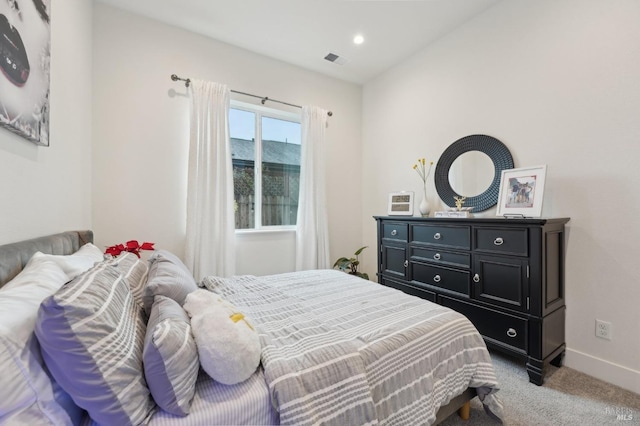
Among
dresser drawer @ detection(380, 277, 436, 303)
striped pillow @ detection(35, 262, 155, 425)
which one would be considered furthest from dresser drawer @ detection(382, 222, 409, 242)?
striped pillow @ detection(35, 262, 155, 425)

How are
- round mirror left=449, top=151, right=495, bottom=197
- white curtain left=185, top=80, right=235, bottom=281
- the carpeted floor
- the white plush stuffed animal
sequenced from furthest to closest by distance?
white curtain left=185, top=80, right=235, bottom=281
round mirror left=449, top=151, right=495, bottom=197
the carpeted floor
the white plush stuffed animal

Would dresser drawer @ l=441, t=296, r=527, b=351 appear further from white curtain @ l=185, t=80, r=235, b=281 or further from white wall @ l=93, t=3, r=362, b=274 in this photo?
white curtain @ l=185, t=80, r=235, b=281

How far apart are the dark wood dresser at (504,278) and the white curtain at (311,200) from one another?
130 centimetres

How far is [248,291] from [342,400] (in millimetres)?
1055

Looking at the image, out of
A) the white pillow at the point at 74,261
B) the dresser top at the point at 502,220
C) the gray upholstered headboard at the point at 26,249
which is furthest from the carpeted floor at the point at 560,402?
the gray upholstered headboard at the point at 26,249

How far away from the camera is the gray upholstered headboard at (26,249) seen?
98cm

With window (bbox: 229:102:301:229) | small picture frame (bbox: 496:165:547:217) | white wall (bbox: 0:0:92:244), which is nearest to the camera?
white wall (bbox: 0:0:92:244)

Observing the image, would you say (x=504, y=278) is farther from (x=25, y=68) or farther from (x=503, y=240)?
(x=25, y=68)

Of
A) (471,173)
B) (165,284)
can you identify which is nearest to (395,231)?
(471,173)

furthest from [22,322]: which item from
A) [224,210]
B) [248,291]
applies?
[224,210]

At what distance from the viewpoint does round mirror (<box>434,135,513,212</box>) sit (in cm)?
245

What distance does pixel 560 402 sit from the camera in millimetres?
1666

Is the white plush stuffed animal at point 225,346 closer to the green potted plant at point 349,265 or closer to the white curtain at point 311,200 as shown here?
the white curtain at point 311,200

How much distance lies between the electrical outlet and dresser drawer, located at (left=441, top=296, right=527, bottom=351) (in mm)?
552
